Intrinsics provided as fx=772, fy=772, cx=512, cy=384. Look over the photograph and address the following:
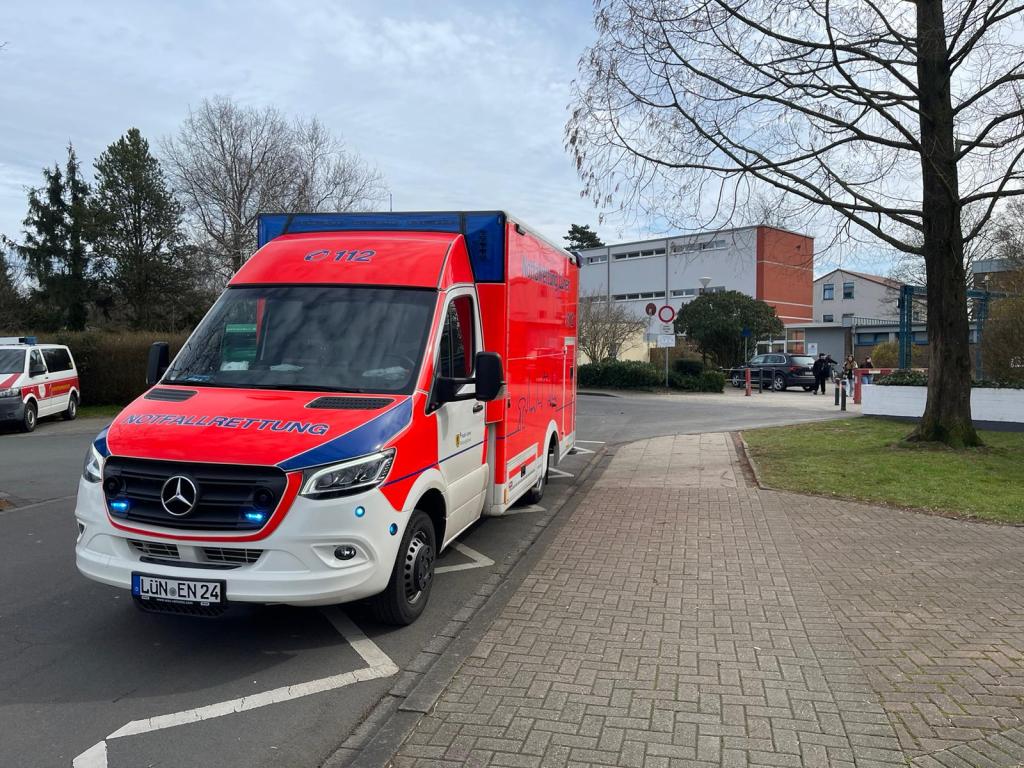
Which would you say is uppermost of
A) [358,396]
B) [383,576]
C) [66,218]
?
[66,218]

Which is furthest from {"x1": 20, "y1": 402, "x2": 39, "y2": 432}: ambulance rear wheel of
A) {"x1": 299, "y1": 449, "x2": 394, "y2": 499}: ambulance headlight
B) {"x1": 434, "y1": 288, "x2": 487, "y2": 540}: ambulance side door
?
{"x1": 299, "y1": 449, "x2": 394, "y2": 499}: ambulance headlight

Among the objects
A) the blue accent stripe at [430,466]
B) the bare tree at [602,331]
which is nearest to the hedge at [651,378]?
the bare tree at [602,331]

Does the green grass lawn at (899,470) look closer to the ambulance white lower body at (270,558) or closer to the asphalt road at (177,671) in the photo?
the asphalt road at (177,671)

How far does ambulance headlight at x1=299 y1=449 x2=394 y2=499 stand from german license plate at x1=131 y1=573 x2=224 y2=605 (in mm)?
716

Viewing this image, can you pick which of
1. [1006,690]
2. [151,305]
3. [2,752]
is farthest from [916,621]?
[151,305]

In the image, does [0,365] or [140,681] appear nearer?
[140,681]

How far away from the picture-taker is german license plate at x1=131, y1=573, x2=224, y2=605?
417cm

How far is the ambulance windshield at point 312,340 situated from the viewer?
5.16 metres

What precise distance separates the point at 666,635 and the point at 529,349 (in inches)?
130

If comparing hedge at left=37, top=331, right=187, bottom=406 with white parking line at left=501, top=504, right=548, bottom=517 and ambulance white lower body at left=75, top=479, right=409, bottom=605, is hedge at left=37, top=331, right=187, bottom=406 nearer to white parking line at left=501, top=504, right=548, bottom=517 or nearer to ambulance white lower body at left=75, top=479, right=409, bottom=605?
white parking line at left=501, top=504, right=548, bottom=517

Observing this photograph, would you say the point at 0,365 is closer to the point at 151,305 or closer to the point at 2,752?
the point at 2,752

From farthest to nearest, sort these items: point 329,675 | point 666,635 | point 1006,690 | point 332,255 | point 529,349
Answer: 1. point 529,349
2. point 332,255
3. point 666,635
4. point 329,675
5. point 1006,690

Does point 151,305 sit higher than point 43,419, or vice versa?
point 151,305

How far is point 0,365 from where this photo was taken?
17.6 m
